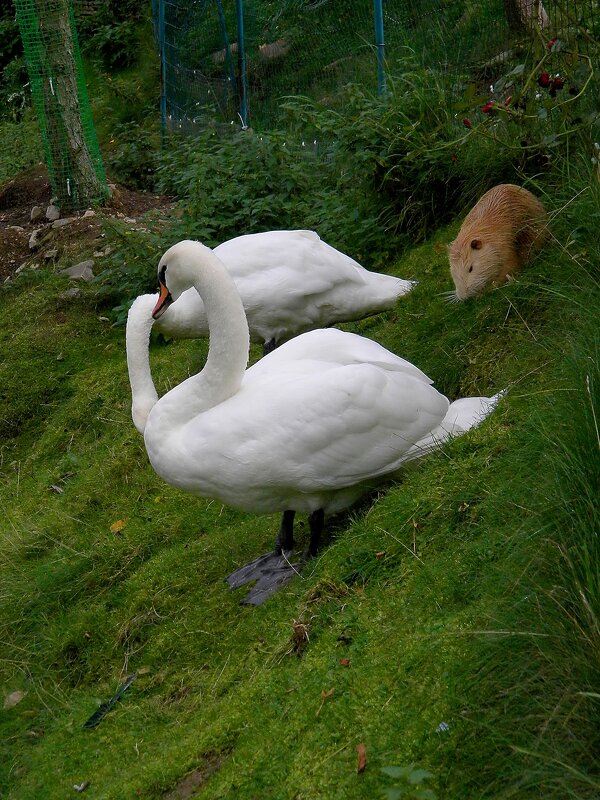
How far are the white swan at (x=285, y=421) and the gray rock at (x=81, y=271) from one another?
4.87 metres

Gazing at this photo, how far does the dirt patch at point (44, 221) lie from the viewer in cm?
1037

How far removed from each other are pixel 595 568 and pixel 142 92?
44.1ft

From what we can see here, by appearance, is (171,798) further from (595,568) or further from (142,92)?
(142,92)

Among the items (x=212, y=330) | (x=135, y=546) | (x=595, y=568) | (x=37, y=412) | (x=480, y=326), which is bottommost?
(x=37, y=412)

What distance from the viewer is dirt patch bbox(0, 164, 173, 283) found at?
10.4 meters

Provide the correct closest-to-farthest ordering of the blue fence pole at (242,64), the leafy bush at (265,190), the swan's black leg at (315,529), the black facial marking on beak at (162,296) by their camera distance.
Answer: the swan's black leg at (315,529), the black facial marking on beak at (162,296), the leafy bush at (265,190), the blue fence pole at (242,64)

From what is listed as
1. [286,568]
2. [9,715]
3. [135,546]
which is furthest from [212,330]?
[9,715]

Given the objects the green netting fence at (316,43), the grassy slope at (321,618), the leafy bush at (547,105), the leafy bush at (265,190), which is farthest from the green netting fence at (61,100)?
the leafy bush at (547,105)

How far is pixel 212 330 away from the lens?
4668 millimetres

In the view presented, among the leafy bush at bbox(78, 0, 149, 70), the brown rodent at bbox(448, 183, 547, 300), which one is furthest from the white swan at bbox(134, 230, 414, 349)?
the leafy bush at bbox(78, 0, 149, 70)

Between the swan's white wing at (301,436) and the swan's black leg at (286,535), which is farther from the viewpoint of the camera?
the swan's black leg at (286,535)

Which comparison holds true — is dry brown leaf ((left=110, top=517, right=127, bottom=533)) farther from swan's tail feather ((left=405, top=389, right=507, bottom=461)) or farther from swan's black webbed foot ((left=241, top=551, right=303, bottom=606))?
swan's tail feather ((left=405, top=389, right=507, bottom=461))

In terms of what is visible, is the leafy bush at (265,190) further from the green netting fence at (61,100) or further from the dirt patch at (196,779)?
the dirt patch at (196,779)

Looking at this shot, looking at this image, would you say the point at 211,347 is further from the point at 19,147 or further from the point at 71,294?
the point at 19,147
